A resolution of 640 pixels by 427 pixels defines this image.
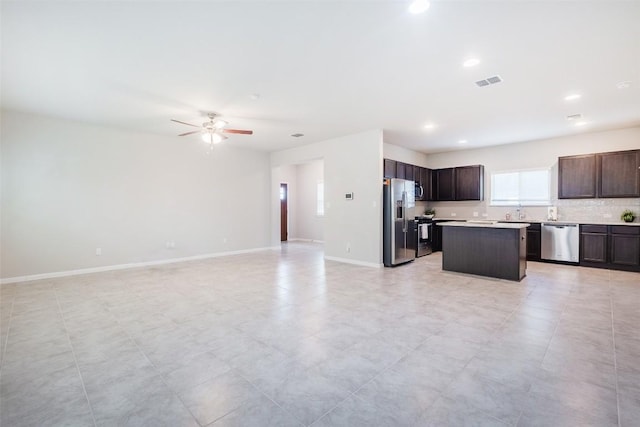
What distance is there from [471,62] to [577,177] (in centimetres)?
509

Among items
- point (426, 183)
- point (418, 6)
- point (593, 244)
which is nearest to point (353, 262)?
point (426, 183)

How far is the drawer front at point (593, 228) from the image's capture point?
5.78m

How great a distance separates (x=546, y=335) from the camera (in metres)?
2.87

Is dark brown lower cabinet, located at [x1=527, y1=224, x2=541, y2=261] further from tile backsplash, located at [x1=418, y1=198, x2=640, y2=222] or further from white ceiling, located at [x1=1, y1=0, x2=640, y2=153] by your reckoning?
white ceiling, located at [x1=1, y1=0, x2=640, y2=153]

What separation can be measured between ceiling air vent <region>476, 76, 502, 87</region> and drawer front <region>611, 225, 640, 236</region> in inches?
173

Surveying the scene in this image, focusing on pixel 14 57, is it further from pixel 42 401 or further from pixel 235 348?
pixel 235 348

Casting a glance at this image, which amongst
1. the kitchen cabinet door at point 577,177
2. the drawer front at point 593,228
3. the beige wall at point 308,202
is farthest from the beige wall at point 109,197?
the drawer front at point 593,228

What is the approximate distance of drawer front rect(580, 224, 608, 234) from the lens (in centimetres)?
578

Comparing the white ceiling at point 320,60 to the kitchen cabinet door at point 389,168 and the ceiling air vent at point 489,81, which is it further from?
the kitchen cabinet door at point 389,168

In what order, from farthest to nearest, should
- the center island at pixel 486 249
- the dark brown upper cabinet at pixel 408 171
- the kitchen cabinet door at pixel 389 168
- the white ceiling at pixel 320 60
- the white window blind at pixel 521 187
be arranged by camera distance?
the dark brown upper cabinet at pixel 408 171 → the white window blind at pixel 521 187 → the kitchen cabinet door at pixel 389 168 → the center island at pixel 486 249 → the white ceiling at pixel 320 60

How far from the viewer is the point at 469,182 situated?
7.84 m

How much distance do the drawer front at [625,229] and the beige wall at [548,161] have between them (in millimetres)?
657

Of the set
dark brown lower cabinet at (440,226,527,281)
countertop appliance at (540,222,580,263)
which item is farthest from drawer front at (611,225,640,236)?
dark brown lower cabinet at (440,226,527,281)

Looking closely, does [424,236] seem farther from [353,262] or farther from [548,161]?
[548,161]
